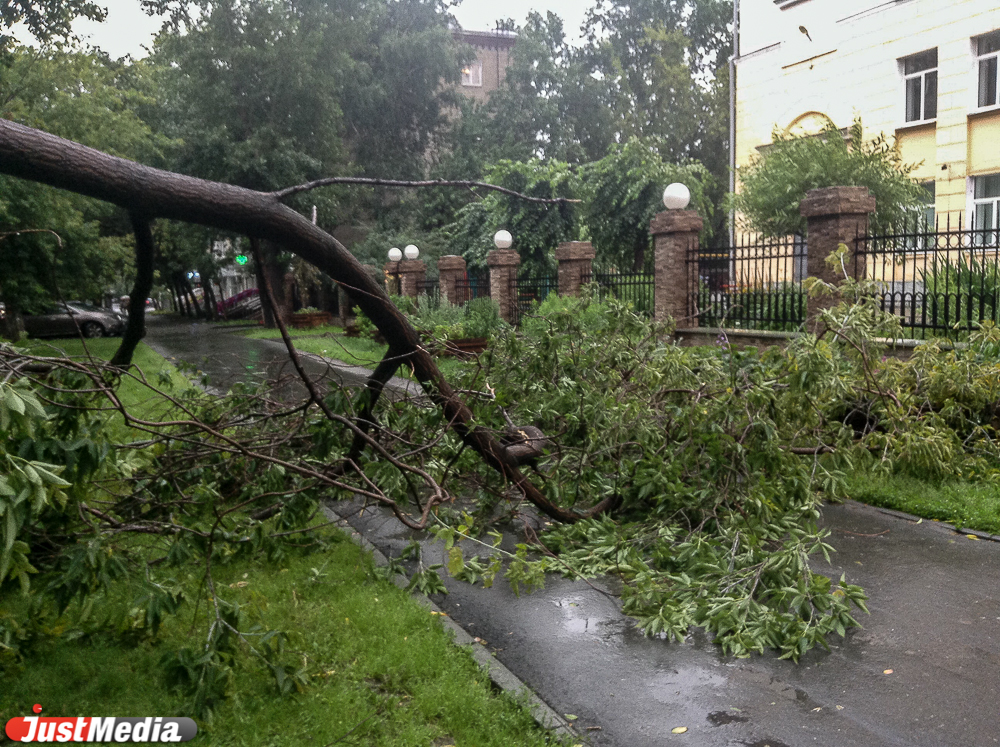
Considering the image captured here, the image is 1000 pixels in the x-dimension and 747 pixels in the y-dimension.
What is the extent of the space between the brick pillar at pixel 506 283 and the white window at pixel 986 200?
1122cm

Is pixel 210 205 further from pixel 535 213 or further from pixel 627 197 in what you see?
pixel 535 213

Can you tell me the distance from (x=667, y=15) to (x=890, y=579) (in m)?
49.1

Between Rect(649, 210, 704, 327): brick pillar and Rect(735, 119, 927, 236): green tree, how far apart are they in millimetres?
3287

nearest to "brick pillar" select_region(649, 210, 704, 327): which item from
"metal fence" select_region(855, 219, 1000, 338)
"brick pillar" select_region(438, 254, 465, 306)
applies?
"metal fence" select_region(855, 219, 1000, 338)

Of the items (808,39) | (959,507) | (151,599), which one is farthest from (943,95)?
(151,599)

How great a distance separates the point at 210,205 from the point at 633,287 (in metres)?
12.7

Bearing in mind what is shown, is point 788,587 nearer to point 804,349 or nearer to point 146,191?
point 804,349

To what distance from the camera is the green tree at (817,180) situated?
16547 mm


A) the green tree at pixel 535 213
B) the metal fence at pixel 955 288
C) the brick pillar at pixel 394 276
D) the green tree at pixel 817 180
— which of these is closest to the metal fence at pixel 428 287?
the brick pillar at pixel 394 276

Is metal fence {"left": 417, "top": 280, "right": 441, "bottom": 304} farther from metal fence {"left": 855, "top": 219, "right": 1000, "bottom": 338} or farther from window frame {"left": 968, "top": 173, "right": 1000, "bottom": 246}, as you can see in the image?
metal fence {"left": 855, "top": 219, "right": 1000, "bottom": 338}

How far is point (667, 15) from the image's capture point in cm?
4922

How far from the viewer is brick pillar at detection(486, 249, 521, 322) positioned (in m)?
20.4

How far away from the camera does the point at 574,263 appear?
57.4ft

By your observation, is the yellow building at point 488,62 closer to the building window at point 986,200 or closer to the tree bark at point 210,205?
the building window at point 986,200
